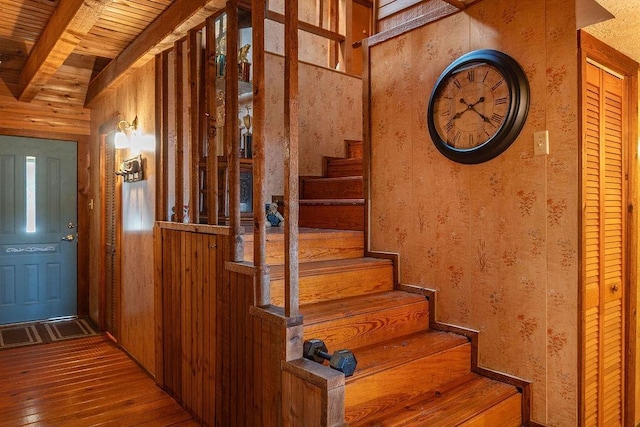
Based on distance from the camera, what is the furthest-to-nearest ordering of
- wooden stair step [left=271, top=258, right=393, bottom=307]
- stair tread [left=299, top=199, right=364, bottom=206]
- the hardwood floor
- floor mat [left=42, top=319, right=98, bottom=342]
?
floor mat [left=42, top=319, right=98, bottom=342]
stair tread [left=299, top=199, right=364, bottom=206]
the hardwood floor
wooden stair step [left=271, top=258, right=393, bottom=307]

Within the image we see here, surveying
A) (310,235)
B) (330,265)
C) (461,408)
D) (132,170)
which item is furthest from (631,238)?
(132,170)

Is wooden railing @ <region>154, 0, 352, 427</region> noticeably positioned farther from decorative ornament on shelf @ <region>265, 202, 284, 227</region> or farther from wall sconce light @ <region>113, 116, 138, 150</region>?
wall sconce light @ <region>113, 116, 138, 150</region>

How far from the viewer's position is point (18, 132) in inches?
181

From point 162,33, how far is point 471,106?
207 centimetres

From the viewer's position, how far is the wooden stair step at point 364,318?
7.33 feet

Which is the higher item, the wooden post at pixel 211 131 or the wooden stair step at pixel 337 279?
the wooden post at pixel 211 131

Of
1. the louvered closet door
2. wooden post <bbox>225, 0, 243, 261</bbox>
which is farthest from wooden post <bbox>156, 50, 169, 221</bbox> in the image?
the louvered closet door

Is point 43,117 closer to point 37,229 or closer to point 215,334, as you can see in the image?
point 37,229

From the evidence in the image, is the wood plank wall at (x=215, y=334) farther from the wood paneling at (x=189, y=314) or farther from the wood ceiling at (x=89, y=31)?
the wood ceiling at (x=89, y=31)

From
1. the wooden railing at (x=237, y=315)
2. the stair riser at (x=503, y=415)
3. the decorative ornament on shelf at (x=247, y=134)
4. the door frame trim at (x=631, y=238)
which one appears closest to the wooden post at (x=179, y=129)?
the wooden railing at (x=237, y=315)

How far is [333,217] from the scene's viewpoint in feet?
11.7

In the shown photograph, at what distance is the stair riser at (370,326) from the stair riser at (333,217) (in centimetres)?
86

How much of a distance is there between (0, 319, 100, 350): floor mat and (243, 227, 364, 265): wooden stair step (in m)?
2.78

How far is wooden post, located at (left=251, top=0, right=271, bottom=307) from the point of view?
2.12 meters
